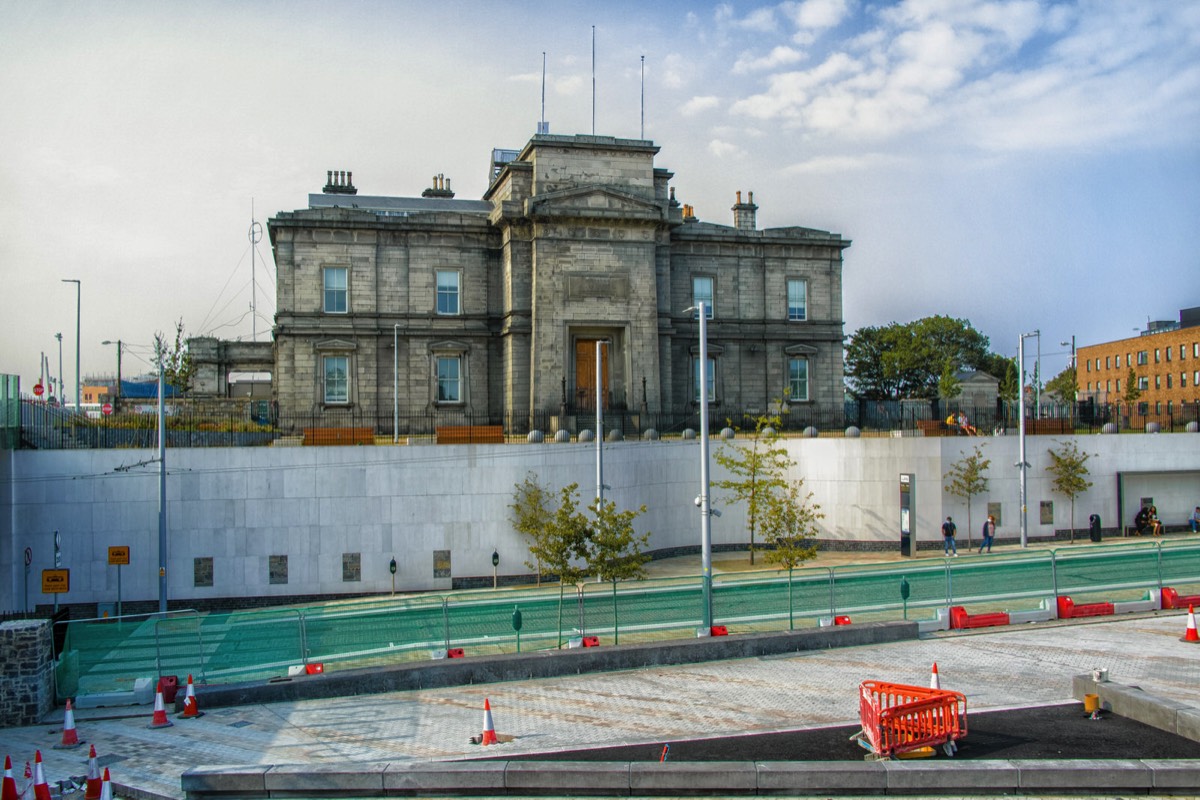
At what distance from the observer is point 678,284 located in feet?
155

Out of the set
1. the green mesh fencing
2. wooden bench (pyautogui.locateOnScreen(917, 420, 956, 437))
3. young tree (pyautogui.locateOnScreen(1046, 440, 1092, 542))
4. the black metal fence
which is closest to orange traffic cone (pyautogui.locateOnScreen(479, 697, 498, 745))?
the green mesh fencing

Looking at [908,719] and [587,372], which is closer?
[908,719]

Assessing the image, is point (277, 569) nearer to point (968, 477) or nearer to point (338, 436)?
point (338, 436)

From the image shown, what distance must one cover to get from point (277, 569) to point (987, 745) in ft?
77.7

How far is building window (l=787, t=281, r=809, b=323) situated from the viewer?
161 feet

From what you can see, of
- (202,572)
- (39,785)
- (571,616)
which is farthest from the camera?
(202,572)

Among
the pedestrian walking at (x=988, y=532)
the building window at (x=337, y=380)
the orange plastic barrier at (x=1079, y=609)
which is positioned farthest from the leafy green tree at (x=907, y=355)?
the orange plastic barrier at (x=1079, y=609)

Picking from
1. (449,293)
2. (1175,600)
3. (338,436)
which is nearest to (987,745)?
(1175,600)

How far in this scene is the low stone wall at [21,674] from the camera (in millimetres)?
17297

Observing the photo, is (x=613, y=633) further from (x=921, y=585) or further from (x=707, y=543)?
(x=921, y=585)

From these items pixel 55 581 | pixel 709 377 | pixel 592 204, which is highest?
pixel 592 204

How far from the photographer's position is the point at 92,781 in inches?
525

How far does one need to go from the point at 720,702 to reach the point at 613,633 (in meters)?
4.17

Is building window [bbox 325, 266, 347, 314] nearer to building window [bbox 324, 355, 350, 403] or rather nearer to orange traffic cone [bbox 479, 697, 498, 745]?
building window [bbox 324, 355, 350, 403]
